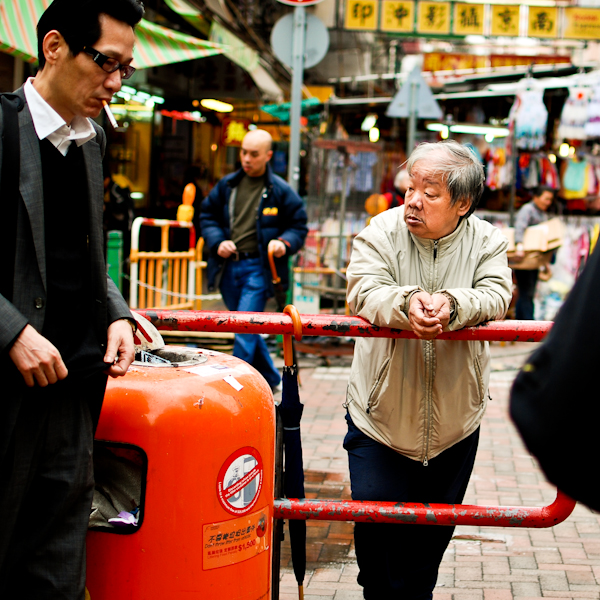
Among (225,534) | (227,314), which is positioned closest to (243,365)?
(227,314)

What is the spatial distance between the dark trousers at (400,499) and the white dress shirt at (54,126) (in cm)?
141

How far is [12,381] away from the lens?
1842mm

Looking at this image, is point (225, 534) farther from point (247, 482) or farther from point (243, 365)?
point (243, 365)

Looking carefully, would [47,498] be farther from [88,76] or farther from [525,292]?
[525,292]

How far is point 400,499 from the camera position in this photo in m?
2.71

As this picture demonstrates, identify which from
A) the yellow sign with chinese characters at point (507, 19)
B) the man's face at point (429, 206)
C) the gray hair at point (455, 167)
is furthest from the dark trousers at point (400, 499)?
the yellow sign with chinese characters at point (507, 19)

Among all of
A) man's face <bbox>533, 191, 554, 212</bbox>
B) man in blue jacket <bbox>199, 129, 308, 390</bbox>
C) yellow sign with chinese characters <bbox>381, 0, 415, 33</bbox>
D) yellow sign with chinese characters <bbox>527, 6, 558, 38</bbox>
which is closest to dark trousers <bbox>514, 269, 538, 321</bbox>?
man's face <bbox>533, 191, 554, 212</bbox>

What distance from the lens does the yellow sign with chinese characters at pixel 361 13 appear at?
13.7m

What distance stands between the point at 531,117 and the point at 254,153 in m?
7.11

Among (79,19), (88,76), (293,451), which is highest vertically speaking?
(79,19)

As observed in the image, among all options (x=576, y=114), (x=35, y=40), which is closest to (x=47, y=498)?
(x=35, y=40)

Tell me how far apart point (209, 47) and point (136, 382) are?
6.88 meters

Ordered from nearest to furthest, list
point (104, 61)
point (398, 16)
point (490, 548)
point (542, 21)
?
Answer: 1. point (104, 61)
2. point (490, 548)
3. point (398, 16)
4. point (542, 21)

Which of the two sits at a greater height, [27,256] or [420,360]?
[27,256]
